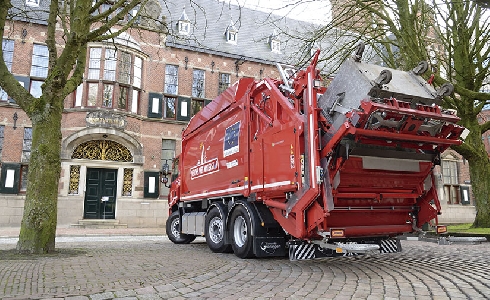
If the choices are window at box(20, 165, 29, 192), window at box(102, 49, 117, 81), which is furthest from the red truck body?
window at box(20, 165, 29, 192)

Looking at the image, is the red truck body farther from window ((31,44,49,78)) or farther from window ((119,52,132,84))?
window ((31,44,49,78))

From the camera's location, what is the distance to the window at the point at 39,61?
17.8 metres

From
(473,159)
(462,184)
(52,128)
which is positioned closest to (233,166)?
(52,128)

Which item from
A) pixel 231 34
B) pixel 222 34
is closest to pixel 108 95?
pixel 222 34

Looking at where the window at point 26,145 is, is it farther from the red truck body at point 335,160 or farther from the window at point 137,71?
the red truck body at point 335,160

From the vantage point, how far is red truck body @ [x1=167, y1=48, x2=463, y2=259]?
15.8 feet

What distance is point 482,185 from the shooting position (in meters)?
12.2

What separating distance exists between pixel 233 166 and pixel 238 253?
1585mm

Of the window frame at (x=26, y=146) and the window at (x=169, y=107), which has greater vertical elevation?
the window at (x=169, y=107)

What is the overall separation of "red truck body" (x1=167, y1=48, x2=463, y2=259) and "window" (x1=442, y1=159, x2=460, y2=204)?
70.8 ft

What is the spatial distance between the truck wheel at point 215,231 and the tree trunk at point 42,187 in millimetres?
2905

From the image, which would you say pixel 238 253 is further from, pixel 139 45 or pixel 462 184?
pixel 462 184

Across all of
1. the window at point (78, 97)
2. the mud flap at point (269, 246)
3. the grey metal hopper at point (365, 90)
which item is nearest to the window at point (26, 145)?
the window at point (78, 97)

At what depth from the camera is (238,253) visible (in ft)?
21.6
